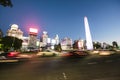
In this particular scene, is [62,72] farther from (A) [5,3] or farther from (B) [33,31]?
(B) [33,31]

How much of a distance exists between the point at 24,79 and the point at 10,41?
111 m

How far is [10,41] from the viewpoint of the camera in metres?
118

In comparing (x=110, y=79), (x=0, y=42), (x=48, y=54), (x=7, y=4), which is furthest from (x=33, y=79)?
(x=0, y=42)

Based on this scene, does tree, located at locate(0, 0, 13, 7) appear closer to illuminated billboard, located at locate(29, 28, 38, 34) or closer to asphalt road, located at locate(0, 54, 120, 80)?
asphalt road, located at locate(0, 54, 120, 80)

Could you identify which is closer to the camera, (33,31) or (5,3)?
(5,3)

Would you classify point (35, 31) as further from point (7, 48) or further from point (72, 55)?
point (72, 55)

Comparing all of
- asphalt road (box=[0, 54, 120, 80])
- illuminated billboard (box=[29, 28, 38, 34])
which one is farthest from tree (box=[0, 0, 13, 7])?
illuminated billboard (box=[29, 28, 38, 34])

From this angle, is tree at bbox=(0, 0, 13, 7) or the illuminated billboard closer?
tree at bbox=(0, 0, 13, 7)

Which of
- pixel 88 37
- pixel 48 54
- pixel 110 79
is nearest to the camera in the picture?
pixel 110 79

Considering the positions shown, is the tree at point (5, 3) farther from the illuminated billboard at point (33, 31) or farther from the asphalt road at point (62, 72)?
the illuminated billboard at point (33, 31)

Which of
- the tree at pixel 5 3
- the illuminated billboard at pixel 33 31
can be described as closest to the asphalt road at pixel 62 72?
the tree at pixel 5 3

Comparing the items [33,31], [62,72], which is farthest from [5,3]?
[33,31]

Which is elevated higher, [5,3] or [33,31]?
[33,31]

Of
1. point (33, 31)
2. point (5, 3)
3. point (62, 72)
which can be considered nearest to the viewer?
point (62, 72)
